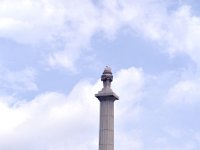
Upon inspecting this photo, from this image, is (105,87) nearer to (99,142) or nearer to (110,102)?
(110,102)

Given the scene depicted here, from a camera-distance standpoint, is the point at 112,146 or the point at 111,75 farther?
the point at 111,75

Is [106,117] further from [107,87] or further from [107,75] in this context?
[107,75]

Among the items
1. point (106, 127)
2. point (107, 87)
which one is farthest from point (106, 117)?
point (107, 87)

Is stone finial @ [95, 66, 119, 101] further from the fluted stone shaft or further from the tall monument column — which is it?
the fluted stone shaft

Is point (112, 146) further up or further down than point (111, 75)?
further down

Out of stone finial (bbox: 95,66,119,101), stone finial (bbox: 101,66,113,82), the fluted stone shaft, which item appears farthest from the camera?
stone finial (bbox: 101,66,113,82)

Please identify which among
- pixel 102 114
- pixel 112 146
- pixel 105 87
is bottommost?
pixel 112 146

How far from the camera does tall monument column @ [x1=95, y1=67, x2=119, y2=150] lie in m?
38.8

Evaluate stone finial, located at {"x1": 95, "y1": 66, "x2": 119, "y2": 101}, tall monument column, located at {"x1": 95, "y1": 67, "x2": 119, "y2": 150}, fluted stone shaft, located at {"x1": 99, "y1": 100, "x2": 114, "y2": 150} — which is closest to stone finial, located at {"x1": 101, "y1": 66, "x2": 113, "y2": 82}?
stone finial, located at {"x1": 95, "y1": 66, "x2": 119, "y2": 101}

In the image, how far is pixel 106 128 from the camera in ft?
128

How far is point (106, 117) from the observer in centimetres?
3922

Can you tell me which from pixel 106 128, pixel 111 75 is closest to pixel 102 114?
pixel 106 128

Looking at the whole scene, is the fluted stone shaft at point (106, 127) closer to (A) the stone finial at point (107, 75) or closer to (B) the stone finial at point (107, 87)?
(B) the stone finial at point (107, 87)

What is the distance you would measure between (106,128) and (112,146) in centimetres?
158
